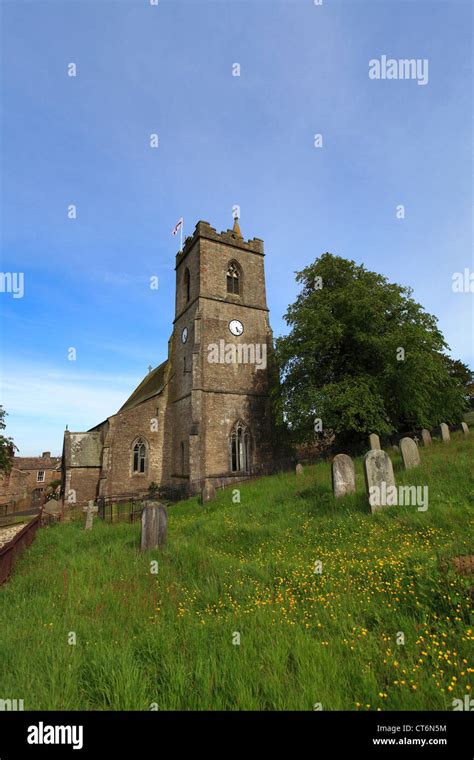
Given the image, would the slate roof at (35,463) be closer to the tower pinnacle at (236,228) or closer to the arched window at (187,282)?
the arched window at (187,282)

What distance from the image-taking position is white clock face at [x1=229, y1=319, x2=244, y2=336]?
73.6ft

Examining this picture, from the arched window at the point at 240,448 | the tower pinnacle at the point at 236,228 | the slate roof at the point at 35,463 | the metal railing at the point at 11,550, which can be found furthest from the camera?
the slate roof at the point at 35,463

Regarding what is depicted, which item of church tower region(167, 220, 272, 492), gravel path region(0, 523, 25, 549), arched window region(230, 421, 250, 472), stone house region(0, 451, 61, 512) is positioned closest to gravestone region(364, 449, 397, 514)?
church tower region(167, 220, 272, 492)

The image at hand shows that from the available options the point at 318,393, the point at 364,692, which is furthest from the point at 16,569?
the point at 318,393

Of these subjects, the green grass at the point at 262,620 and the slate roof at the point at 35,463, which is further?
the slate roof at the point at 35,463

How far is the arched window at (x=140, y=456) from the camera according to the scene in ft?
71.1

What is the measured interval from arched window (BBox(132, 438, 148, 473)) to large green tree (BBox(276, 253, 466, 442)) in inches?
353

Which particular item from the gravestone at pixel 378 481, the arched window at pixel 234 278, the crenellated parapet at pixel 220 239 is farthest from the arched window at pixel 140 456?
the gravestone at pixel 378 481

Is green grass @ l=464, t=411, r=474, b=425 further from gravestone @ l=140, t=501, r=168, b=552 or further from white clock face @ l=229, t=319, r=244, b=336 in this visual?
gravestone @ l=140, t=501, r=168, b=552

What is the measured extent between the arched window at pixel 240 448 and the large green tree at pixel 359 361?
3.06 metres

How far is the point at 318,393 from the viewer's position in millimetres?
17188

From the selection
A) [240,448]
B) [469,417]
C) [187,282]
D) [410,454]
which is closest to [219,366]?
[240,448]
